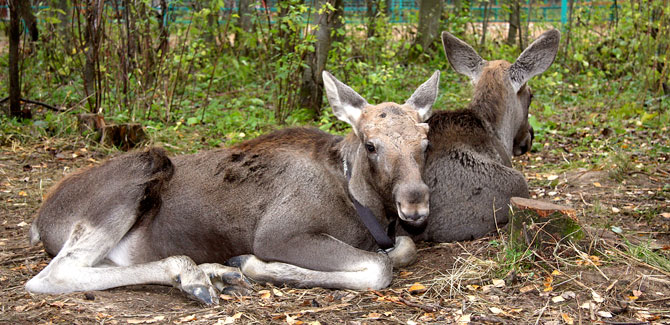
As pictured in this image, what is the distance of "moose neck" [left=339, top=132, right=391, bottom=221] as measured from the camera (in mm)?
5781

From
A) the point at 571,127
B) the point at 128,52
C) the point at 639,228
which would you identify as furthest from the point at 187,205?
the point at 571,127

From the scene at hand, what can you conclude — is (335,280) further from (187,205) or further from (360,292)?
(187,205)

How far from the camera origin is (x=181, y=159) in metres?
6.50

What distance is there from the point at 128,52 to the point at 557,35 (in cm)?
681

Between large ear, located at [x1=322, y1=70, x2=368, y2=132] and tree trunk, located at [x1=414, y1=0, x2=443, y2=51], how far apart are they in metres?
10.1

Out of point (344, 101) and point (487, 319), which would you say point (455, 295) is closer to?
point (487, 319)

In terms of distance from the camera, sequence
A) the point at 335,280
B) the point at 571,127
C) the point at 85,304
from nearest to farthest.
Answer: the point at 85,304, the point at 335,280, the point at 571,127

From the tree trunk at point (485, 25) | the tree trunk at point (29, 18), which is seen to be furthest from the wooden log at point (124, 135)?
the tree trunk at point (485, 25)

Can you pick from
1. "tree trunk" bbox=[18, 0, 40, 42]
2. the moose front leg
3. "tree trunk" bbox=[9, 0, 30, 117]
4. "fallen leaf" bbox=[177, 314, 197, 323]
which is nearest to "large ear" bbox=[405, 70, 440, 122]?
the moose front leg

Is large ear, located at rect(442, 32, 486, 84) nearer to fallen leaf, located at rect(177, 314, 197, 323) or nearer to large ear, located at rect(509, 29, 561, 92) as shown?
large ear, located at rect(509, 29, 561, 92)

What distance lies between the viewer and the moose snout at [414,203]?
5.14 meters

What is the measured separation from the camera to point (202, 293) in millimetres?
5250

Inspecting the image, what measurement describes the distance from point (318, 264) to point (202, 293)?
96 centimetres

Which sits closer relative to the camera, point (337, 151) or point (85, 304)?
point (85, 304)
